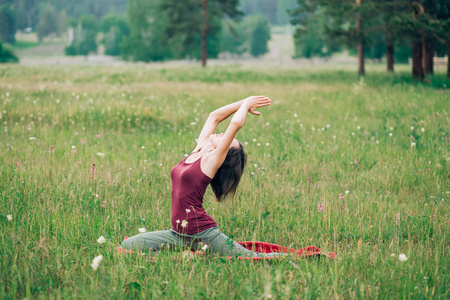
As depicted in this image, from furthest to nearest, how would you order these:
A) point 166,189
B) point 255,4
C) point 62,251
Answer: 1. point 255,4
2. point 166,189
3. point 62,251

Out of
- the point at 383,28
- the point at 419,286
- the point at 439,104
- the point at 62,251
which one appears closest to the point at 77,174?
the point at 62,251

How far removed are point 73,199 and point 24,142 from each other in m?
2.95

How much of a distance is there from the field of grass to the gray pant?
0.12 meters

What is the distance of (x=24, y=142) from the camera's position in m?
6.58

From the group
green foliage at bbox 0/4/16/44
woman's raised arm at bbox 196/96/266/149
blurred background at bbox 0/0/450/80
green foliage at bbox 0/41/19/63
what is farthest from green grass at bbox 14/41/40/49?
woman's raised arm at bbox 196/96/266/149

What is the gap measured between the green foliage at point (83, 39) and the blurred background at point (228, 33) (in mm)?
238

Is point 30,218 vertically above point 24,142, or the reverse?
point 24,142

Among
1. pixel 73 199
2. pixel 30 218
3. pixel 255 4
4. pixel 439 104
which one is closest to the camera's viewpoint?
pixel 30 218

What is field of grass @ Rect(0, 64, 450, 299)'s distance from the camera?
2791 millimetres

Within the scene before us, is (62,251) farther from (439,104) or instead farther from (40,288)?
(439,104)

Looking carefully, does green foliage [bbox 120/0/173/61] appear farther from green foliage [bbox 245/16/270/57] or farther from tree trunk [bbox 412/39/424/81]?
tree trunk [bbox 412/39/424/81]

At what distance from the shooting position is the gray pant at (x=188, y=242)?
10.6ft

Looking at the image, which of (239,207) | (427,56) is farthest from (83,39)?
(239,207)

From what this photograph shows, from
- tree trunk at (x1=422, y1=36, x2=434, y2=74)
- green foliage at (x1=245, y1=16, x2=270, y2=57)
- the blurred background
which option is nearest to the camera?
the blurred background
